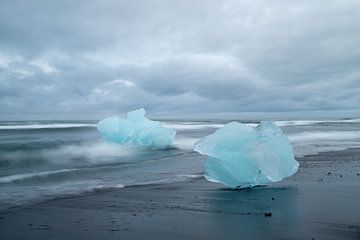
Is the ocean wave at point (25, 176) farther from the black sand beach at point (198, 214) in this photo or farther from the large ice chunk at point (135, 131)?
the large ice chunk at point (135, 131)

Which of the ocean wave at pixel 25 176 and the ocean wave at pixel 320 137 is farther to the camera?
the ocean wave at pixel 320 137

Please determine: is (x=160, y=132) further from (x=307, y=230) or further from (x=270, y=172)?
(x=307, y=230)

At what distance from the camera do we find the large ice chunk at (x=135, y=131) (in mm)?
21500

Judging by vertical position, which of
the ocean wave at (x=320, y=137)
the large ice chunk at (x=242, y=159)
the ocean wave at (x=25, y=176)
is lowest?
the ocean wave at (x=320, y=137)

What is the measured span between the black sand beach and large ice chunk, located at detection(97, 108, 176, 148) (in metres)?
12.0

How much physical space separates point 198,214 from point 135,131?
16.2 metres

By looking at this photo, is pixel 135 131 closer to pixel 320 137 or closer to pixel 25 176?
pixel 25 176

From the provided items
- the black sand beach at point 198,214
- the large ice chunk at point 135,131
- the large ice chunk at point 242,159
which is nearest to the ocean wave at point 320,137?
the large ice chunk at point 135,131

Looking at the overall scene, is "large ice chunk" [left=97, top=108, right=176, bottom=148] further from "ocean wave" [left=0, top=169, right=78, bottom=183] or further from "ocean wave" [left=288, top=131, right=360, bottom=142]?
"ocean wave" [left=288, top=131, right=360, bottom=142]

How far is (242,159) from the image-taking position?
8977 millimetres

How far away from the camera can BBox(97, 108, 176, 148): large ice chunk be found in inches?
846

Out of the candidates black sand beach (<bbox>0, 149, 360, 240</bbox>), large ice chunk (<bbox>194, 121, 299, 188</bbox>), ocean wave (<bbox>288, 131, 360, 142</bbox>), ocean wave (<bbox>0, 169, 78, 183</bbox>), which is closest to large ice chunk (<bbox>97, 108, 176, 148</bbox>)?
ocean wave (<bbox>0, 169, 78, 183</bbox>)

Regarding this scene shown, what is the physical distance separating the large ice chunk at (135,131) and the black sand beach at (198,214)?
474 inches

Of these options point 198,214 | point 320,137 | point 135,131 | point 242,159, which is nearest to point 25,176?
point 242,159
